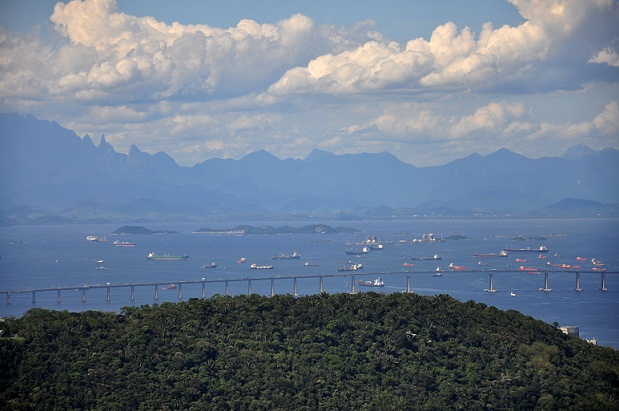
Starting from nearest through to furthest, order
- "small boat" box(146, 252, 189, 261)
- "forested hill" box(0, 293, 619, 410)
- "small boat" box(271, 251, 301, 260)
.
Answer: "forested hill" box(0, 293, 619, 410) < "small boat" box(146, 252, 189, 261) < "small boat" box(271, 251, 301, 260)

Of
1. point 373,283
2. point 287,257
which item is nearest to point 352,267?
point 373,283

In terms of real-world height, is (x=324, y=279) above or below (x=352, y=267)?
below

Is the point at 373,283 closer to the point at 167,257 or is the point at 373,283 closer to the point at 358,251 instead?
the point at 167,257

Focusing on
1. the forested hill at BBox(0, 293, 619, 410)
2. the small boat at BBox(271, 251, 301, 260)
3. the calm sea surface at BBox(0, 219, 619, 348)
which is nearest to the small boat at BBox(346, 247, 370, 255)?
the calm sea surface at BBox(0, 219, 619, 348)

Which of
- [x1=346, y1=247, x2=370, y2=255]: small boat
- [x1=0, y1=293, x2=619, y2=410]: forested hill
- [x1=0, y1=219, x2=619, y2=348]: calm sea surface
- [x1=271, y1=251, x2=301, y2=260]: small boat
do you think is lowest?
[x1=0, y1=219, x2=619, y2=348]: calm sea surface

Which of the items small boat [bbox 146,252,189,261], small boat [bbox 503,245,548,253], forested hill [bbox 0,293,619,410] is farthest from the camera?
small boat [bbox 503,245,548,253]

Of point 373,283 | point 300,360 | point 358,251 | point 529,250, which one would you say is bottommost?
point 373,283

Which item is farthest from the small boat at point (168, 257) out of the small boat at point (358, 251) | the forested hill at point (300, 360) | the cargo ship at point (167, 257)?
the forested hill at point (300, 360)

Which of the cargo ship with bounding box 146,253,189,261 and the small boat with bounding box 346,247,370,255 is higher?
the small boat with bounding box 346,247,370,255

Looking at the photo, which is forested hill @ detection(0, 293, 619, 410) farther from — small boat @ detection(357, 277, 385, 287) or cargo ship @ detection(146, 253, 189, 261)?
cargo ship @ detection(146, 253, 189, 261)
